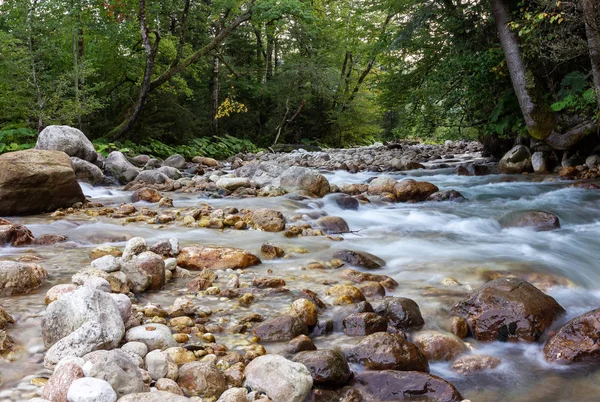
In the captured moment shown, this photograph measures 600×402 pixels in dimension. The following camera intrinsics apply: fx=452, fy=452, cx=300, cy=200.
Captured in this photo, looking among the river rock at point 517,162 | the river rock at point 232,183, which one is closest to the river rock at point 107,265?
the river rock at point 232,183

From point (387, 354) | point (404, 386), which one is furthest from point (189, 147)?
point (404, 386)

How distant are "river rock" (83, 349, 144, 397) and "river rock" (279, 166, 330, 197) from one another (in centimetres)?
696

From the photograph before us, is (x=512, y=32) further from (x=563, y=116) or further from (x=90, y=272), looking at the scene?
(x=90, y=272)

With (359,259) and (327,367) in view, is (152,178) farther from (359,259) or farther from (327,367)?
(327,367)

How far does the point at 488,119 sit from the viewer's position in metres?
12.4

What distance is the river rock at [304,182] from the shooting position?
29.4ft

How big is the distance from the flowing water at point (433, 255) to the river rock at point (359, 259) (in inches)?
4.8

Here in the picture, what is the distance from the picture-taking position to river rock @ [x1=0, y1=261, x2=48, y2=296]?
3.23 metres

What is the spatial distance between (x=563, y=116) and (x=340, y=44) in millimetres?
16538

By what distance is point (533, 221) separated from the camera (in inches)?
246

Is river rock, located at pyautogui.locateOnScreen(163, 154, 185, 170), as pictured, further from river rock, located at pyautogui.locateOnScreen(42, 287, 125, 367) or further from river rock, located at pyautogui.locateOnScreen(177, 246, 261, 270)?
river rock, located at pyautogui.locateOnScreen(42, 287, 125, 367)

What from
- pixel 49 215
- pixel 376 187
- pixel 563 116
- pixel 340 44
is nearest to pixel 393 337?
pixel 49 215

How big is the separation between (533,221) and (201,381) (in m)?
5.52

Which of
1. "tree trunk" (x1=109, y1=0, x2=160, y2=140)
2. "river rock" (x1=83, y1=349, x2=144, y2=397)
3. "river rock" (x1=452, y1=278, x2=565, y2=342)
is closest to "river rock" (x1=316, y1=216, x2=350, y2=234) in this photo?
"river rock" (x1=452, y1=278, x2=565, y2=342)
